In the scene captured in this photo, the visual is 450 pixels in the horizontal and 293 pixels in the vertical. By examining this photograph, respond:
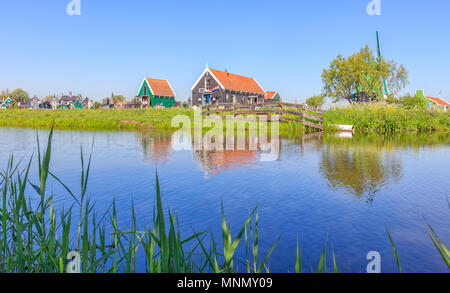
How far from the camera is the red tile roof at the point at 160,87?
53244 millimetres

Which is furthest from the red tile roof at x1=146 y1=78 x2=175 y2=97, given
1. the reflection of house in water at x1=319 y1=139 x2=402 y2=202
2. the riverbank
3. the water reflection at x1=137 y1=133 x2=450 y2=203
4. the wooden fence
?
the reflection of house in water at x1=319 y1=139 x2=402 y2=202

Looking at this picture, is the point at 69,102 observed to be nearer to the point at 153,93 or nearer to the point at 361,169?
the point at 153,93

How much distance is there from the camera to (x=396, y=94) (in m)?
50.1

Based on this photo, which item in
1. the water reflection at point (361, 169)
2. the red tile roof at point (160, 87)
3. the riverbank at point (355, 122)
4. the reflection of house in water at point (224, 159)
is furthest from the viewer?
the red tile roof at point (160, 87)

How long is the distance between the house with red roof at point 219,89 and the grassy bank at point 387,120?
1932 cm

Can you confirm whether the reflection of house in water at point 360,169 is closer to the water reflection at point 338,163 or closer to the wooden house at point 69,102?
the water reflection at point 338,163

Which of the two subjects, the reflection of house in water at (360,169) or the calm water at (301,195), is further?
the reflection of house in water at (360,169)

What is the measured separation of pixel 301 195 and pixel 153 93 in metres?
48.9

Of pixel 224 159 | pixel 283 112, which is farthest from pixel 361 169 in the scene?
pixel 283 112

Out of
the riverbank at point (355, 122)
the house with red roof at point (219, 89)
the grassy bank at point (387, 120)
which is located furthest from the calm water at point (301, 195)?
the house with red roof at point (219, 89)

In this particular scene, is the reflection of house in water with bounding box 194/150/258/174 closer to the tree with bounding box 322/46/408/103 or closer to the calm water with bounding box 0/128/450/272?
the calm water with bounding box 0/128/450/272

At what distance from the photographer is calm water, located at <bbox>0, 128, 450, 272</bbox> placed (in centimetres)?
403
